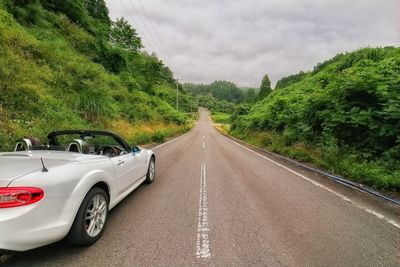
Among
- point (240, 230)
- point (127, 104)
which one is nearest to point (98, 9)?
point (127, 104)

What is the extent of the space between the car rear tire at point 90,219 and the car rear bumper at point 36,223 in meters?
0.14

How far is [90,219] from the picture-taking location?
129 inches

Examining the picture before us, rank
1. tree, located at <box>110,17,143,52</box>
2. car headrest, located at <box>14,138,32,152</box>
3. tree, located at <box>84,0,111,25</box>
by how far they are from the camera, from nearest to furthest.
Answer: car headrest, located at <box>14,138,32,152</box> → tree, located at <box>84,0,111,25</box> → tree, located at <box>110,17,143,52</box>

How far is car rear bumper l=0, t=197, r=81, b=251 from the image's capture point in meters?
2.36

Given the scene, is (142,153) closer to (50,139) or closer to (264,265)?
(50,139)

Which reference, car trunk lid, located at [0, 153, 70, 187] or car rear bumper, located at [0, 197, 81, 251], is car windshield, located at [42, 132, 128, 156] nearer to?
car trunk lid, located at [0, 153, 70, 187]

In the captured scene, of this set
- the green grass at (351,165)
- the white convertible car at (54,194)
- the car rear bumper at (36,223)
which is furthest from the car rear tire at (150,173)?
the green grass at (351,165)

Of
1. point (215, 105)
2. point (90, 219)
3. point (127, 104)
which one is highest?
point (215, 105)

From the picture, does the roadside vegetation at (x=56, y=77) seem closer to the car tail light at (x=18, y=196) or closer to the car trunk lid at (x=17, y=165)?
the car trunk lid at (x=17, y=165)

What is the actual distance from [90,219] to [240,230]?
2176 mm

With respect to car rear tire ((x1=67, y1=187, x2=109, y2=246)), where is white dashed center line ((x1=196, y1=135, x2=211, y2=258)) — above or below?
below

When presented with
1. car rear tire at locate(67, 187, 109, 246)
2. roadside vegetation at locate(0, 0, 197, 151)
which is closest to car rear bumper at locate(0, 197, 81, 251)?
car rear tire at locate(67, 187, 109, 246)

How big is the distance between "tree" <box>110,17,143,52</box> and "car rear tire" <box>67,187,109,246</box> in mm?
39367

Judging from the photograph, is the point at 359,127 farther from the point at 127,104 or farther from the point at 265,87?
the point at 265,87
